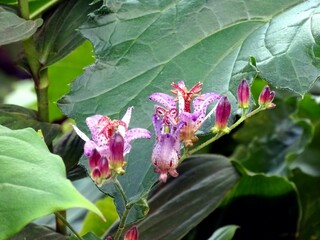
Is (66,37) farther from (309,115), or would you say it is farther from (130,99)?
(309,115)

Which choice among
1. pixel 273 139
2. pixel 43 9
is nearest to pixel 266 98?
pixel 43 9

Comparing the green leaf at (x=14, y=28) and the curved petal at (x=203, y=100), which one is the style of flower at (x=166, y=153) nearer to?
the curved petal at (x=203, y=100)

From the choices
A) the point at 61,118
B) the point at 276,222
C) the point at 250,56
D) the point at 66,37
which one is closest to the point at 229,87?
the point at 250,56

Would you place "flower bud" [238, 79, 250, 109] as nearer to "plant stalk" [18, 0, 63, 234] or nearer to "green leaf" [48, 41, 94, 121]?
"plant stalk" [18, 0, 63, 234]

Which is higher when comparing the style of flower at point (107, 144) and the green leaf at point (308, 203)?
the style of flower at point (107, 144)

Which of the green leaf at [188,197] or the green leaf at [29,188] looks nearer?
the green leaf at [29,188]

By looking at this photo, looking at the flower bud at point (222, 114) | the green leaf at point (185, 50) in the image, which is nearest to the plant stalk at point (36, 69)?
the green leaf at point (185, 50)
